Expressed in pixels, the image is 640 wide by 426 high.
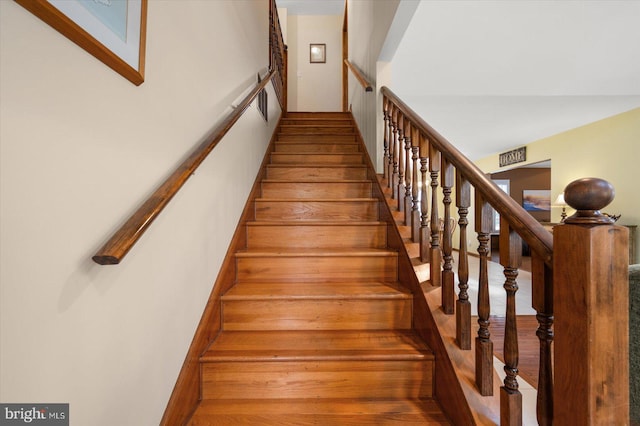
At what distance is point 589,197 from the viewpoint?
2.36 feet

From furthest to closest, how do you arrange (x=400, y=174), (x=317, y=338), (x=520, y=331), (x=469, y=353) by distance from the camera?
(x=520, y=331)
(x=400, y=174)
(x=317, y=338)
(x=469, y=353)

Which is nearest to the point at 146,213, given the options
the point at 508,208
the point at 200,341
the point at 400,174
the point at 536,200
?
the point at 200,341

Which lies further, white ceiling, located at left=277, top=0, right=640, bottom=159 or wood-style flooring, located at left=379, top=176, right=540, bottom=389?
white ceiling, located at left=277, top=0, right=640, bottom=159

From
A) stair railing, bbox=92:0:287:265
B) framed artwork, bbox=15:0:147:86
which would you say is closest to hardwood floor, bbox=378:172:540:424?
stair railing, bbox=92:0:287:265

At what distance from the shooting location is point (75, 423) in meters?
0.71

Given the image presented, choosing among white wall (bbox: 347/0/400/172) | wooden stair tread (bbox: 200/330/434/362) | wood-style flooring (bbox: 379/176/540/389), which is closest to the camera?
wooden stair tread (bbox: 200/330/434/362)

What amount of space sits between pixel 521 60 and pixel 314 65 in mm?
4555

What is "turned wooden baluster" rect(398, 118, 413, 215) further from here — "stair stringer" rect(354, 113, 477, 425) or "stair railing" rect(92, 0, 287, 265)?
"stair railing" rect(92, 0, 287, 265)

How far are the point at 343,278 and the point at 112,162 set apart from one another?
1.39 metres

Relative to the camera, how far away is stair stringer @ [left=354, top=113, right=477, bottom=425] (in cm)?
115

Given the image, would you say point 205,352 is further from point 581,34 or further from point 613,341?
point 581,34

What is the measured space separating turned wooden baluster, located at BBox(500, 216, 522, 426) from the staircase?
1.05 feet

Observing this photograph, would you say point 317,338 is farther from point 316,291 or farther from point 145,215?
point 145,215

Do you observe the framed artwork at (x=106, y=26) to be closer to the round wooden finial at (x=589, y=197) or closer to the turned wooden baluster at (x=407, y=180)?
the round wooden finial at (x=589, y=197)
